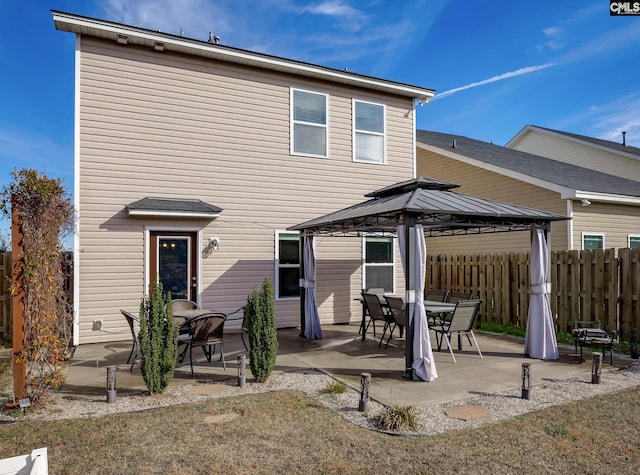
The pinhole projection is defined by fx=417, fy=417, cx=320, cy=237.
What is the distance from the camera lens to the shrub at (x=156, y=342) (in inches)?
193

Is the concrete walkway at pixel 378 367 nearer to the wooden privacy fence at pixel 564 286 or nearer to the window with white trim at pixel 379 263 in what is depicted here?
the wooden privacy fence at pixel 564 286

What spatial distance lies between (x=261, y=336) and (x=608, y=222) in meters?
11.3

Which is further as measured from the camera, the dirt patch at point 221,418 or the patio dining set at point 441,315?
the patio dining set at point 441,315

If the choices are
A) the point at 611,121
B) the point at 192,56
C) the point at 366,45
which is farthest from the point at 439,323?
the point at 611,121

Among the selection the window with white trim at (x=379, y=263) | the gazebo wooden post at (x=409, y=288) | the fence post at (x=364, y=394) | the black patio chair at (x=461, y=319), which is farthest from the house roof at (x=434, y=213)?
the window with white trim at (x=379, y=263)

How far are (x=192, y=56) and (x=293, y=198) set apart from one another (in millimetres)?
3803

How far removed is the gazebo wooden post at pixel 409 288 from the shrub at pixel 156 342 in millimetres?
3106

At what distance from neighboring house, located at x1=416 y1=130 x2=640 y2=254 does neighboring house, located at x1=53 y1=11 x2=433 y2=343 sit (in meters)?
3.58

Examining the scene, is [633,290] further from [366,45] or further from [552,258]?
[366,45]

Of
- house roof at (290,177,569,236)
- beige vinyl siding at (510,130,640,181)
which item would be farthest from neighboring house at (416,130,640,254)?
house roof at (290,177,569,236)

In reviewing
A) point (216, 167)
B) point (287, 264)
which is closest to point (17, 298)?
point (216, 167)

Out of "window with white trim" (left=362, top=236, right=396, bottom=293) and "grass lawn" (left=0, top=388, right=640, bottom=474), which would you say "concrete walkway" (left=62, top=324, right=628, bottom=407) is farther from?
"window with white trim" (left=362, top=236, right=396, bottom=293)

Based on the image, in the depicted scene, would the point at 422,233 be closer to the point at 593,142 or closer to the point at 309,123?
the point at 309,123

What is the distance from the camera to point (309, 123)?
10.2m
